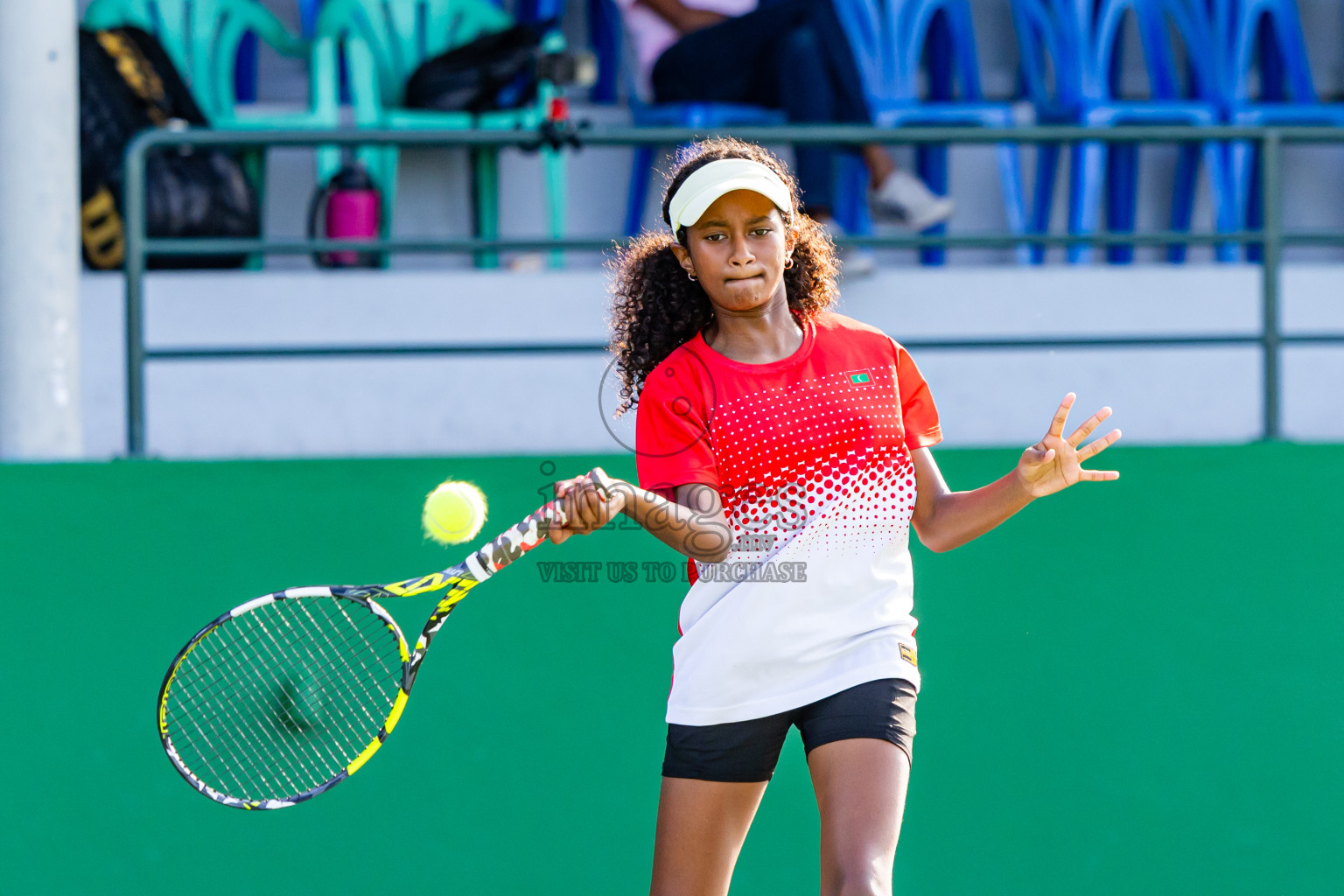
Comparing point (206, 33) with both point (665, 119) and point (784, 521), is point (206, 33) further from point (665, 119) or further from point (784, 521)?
point (784, 521)

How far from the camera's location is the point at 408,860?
367 centimetres

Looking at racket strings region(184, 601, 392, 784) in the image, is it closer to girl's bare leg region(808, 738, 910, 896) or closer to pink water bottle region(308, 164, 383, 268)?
girl's bare leg region(808, 738, 910, 896)

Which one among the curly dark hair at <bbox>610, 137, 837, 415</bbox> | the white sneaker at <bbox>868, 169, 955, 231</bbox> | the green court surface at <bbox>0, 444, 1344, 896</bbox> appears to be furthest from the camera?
the white sneaker at <bbox>868, 169, 955, 231</bbox>

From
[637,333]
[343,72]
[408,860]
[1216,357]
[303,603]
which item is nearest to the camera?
[637,333]

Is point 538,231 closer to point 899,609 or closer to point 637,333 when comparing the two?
point 637,333

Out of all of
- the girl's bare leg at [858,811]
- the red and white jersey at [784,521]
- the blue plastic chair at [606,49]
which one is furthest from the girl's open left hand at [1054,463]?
the blue plastic chair at [606,49]

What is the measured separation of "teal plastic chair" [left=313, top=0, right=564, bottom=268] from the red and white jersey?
3305 millimetres

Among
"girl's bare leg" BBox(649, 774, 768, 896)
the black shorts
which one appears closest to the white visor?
the black shorts

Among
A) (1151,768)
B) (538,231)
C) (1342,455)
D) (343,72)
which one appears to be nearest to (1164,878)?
(1151,768)

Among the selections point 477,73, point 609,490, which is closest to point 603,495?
point 609,490

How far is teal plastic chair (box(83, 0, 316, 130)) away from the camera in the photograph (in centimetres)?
573

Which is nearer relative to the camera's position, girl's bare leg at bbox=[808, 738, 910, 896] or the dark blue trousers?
girl's bare leg at bbox=[808, 738, 910, 896]

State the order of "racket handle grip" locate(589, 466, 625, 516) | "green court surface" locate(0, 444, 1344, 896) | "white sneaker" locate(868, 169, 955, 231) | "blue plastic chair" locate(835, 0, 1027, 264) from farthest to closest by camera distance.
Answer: "blue plastic chair" locate(835, 0, 1027, 264)
"white sneaker" locate(868, 169, 955, 231)
"green court surface" locate(0, 444, 1344, 896)
"racket handle grip" locate(589, 466, 625, 516)

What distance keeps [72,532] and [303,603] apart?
0.81m
